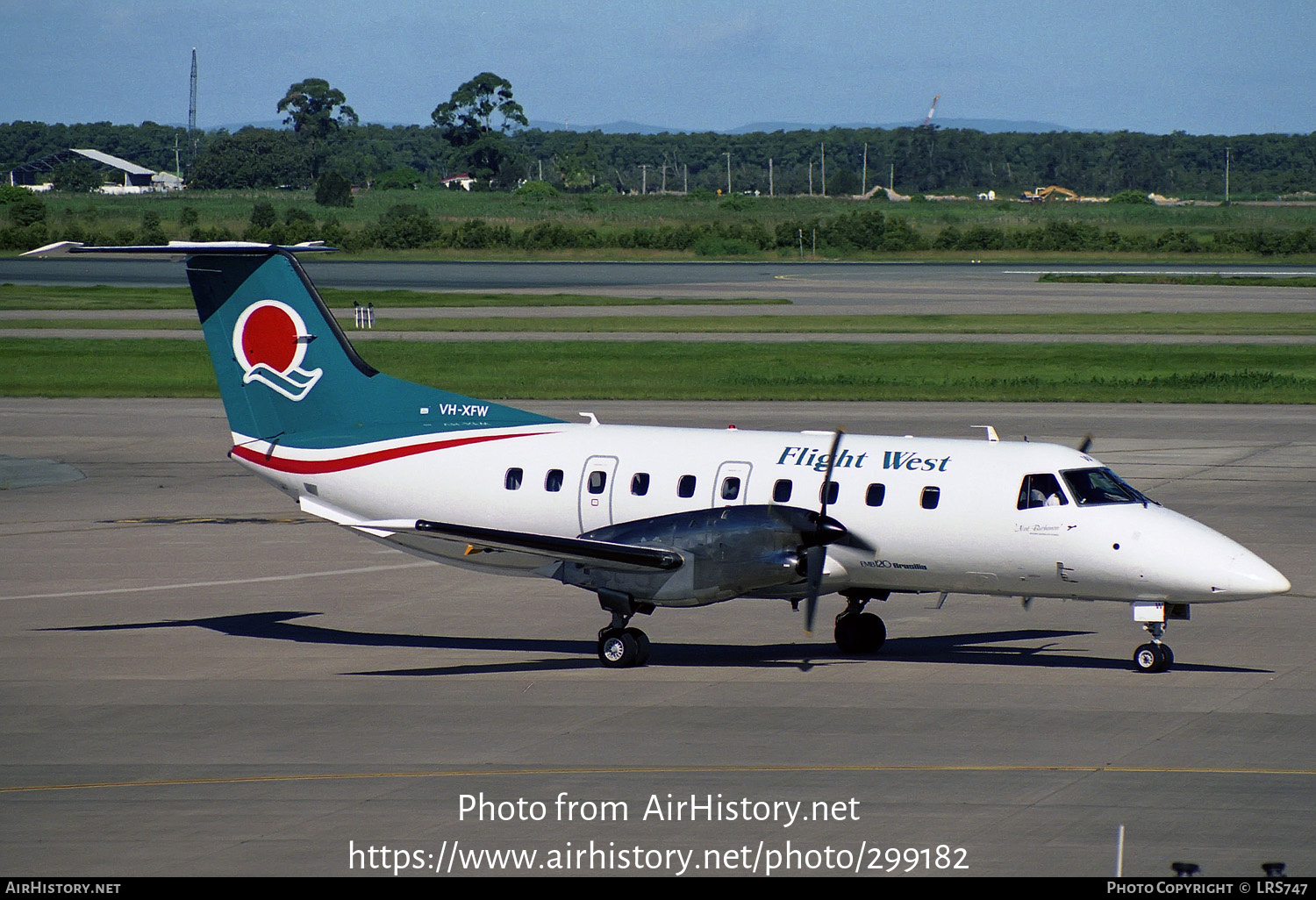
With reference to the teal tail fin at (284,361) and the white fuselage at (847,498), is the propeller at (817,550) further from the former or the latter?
the teal tail fin at (284,361)

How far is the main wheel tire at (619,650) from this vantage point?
19578 mm

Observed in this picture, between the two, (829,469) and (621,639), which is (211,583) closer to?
(621,639)

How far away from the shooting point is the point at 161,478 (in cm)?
3603

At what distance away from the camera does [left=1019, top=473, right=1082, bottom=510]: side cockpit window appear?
61.8ft

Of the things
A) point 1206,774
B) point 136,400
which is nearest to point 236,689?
point 1206,774

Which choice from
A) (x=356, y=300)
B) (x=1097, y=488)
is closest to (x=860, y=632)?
(x=1097, y=488)

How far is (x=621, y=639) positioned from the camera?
19.6m

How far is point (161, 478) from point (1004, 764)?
26.0 m

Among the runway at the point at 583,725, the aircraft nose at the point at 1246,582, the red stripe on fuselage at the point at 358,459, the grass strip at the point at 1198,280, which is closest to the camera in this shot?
the runway at the point at 583,725

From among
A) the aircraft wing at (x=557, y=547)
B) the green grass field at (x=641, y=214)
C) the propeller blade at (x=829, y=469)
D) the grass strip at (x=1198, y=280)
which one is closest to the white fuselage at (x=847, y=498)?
the propeller blade at (x=829, y=469)

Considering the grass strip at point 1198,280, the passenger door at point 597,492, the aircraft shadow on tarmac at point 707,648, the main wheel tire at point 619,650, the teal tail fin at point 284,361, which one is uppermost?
the grass strip at point 1198,280

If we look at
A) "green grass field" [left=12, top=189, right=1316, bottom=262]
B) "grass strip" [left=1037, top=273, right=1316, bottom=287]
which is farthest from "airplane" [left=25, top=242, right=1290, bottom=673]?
"green grass field" [left=12, top=189, right=1316, bottom=262]

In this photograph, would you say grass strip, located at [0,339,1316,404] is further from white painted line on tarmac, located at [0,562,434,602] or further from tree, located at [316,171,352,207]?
tree, located at [316,171,352,207]
